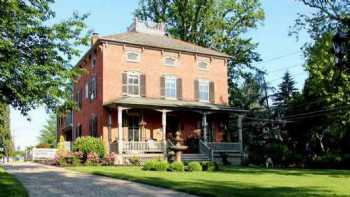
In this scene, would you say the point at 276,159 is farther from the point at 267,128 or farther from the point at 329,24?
the point at 267,128

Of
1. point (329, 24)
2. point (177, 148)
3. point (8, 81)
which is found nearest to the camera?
point (8, 81)

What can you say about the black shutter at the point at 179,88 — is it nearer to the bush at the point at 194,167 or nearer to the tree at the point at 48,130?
the bush at the point at 194,167

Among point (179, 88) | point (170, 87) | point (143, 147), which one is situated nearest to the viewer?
point (143, 147)

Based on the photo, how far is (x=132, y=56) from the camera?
1218 inches

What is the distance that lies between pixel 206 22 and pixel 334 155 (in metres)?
19.3

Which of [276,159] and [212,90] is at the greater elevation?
[212,90]

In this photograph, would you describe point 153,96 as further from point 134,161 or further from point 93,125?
point 134,161

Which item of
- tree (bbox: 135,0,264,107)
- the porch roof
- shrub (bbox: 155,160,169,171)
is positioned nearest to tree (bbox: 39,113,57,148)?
tree (bbox: 135,0,264,107)

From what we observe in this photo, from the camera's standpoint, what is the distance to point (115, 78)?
2995 centimetres

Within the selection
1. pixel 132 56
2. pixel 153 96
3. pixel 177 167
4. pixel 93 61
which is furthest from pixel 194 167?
pixel 93 61

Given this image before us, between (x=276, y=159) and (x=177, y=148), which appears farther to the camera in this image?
(x=276, y=159)

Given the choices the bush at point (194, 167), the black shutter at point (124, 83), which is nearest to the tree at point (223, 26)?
the black shutter at point (124, 83)

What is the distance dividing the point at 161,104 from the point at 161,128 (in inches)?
106

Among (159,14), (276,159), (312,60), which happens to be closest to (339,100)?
(312,60)
